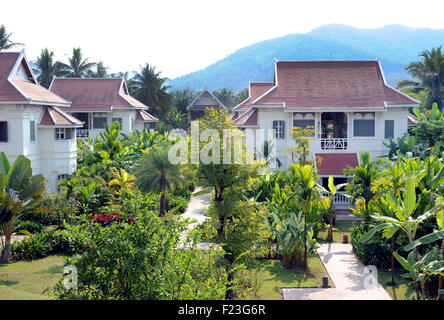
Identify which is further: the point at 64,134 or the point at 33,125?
the point at 64,134

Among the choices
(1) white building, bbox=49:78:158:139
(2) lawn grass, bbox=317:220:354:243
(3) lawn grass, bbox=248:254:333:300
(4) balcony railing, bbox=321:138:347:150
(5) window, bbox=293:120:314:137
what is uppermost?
(1) white building, bbox=49:78:158:139

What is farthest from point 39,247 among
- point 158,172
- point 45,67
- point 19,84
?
point 45,67

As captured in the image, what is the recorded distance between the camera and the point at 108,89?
1503 inches

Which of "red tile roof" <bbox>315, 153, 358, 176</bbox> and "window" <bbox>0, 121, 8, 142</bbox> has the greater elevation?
"window" <bbox>0, 121, 8, 142</bbox>

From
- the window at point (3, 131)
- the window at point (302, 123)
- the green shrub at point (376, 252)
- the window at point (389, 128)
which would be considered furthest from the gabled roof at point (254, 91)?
the green shrub at point (376, 252)

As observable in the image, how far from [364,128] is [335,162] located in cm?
305

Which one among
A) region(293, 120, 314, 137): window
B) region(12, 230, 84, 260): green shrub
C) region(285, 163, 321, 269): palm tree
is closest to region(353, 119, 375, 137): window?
region(293, 120, 314, 137): window

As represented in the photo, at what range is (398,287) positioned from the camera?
14586mm

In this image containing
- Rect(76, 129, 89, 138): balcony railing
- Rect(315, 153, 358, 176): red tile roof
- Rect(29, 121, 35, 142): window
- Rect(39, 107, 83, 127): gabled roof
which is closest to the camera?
Rect(29, 121, 35, 142): window

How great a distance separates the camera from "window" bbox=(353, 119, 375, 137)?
28.2 metres

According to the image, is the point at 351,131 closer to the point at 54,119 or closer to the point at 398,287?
the point at 398,287

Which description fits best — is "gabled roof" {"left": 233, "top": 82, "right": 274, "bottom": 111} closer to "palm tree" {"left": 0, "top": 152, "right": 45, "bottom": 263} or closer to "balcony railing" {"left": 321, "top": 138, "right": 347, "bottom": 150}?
"balcony railing" {"left": 321, "top": 138, "right": 347, "bottom": 150}

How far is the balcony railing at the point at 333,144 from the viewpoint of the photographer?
2794 centimetres

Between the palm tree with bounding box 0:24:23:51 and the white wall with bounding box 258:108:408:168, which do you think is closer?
the white wall with bounding box 258:108:408:168
